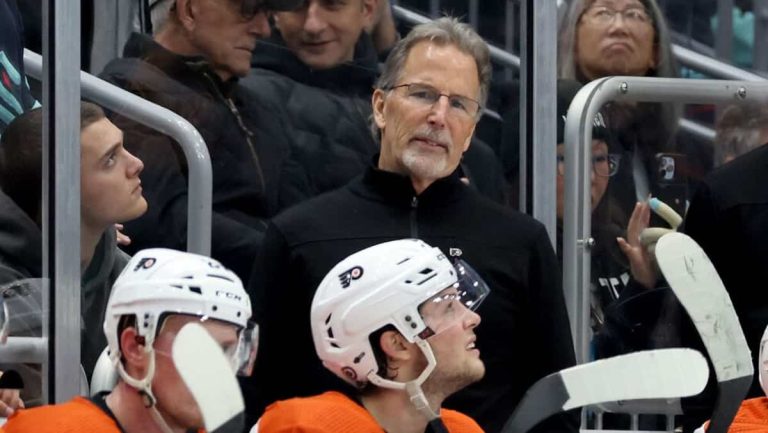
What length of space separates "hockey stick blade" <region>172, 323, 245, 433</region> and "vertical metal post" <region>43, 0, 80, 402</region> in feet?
2.78

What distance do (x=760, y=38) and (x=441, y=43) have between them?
2.90 feet

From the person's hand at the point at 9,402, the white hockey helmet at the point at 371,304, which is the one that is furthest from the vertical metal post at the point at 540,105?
the person's hand at the point at 9,402

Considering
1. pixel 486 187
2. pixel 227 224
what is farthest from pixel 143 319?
pixel 486 187

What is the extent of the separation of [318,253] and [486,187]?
2.09ft

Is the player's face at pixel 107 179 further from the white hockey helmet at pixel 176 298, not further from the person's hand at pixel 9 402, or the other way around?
the white hockey helmet at pixel 176 298

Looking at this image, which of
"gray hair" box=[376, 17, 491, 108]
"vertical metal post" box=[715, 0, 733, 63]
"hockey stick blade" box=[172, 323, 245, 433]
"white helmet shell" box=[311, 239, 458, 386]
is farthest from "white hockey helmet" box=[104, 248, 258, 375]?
"vertical metal post" box=[715, 0, 733, 63]

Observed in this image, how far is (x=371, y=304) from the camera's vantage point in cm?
378

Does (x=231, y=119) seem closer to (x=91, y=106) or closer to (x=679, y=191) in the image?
(x=91, y=106)

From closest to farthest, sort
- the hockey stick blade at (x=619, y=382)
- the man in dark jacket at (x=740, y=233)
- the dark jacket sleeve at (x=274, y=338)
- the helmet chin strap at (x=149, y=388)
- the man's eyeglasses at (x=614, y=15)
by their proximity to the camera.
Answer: the helmet chin strap at (x=149, y=388)
the hockey stick blade at (x=619, y=382)
the dark jacket sleeve at (x=274, y=338)
the man in dark jacket at (x=740, y=233)
the man's eyeglasses at (x=614, y=15)

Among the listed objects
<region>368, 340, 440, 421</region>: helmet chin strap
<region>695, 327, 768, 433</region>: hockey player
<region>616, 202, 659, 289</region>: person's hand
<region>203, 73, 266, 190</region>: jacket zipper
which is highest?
<region>203, 73, 266, 190</region>: jacket zipper

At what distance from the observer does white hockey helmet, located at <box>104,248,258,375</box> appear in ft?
11.7

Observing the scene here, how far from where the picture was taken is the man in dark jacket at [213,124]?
14.2 feet

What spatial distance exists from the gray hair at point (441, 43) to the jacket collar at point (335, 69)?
0.16m

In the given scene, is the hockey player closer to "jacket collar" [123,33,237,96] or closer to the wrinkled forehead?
the wrinkled forehead
